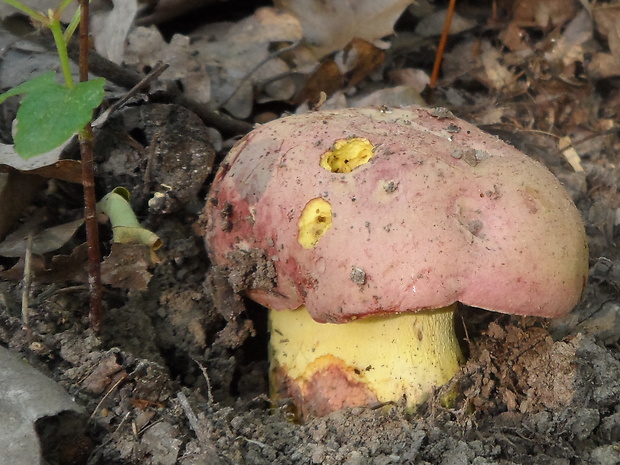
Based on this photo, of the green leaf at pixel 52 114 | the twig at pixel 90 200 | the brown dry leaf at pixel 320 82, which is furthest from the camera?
the brown dry leaf at pixel 320 82

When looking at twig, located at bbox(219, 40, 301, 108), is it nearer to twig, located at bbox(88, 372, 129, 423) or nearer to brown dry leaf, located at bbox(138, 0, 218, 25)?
brown dry leaf, located at bbox(138, 0, 218, 25)

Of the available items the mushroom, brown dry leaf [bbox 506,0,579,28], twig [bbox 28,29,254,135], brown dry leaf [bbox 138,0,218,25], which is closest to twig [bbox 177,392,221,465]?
the mushroom

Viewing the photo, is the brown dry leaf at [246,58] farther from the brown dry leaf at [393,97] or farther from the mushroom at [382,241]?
the mushroom at [382,241]

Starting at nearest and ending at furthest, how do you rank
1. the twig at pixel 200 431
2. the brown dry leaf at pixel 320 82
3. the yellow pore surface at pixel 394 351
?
the twig at pixel 200 431, the yellow pore surface at pixel 394 351, the brown dry leaf at pixel 320 82

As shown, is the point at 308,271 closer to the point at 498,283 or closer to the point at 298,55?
Result: the point at 498,283

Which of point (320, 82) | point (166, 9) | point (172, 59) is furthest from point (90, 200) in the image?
point (166, 9)

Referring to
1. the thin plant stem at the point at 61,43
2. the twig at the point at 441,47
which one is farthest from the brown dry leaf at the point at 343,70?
the thin plant stem at the point at 61,43

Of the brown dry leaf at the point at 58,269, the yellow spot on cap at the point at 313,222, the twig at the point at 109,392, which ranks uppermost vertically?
the yellow spot on cap at the point at 313,222
